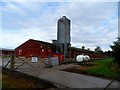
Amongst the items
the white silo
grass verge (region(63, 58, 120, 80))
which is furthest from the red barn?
grass verge (region(63, 58, 120, 80))

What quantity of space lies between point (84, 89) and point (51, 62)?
39.9ft

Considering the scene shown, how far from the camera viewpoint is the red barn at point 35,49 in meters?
50.2

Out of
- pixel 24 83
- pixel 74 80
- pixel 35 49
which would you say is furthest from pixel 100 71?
pixel 35 49

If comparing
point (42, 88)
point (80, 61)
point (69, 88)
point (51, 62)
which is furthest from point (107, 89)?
point (80, 61)

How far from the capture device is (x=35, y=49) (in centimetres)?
5312

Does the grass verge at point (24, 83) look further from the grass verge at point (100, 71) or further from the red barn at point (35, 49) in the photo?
the red barn at point (35, 49)

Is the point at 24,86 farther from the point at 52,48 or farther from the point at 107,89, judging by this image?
the point at 52,48

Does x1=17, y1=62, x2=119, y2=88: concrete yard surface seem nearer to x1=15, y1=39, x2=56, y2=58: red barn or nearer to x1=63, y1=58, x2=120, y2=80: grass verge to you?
x1=63, y1=58, x2=120, y2=80: grass verge

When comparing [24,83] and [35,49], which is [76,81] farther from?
[35,49]

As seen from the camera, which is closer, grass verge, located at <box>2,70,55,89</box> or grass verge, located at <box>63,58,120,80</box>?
grass verge, located at <box>2,70,55,89</box>

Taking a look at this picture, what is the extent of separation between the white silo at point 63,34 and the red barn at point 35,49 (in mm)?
15165

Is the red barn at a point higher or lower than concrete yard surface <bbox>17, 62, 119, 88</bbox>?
higher

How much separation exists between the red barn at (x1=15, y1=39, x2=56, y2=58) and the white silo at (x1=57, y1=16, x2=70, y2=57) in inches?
597

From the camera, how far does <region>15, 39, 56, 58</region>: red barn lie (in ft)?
165
